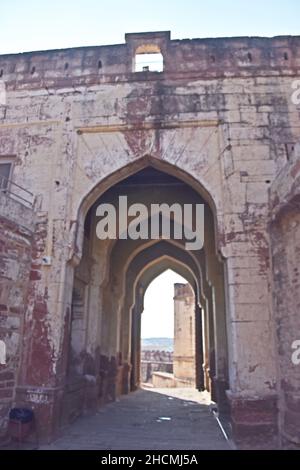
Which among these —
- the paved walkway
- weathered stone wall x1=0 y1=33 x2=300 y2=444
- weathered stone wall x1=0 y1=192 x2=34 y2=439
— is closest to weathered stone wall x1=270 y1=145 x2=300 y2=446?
weathered stone wall x1=0 y1=33 x2=300 y2=444

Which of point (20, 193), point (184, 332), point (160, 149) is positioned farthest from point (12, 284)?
point (184, 332)

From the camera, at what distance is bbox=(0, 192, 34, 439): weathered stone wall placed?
5.33m

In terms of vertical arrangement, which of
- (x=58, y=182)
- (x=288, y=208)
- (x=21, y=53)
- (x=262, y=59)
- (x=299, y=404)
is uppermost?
(x=21, y=53)

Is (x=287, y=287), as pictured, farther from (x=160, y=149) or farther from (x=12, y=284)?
(x=12, y=284)

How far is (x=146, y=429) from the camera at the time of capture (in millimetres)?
5930

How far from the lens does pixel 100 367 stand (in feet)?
27.9

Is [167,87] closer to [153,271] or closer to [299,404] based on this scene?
[299,404]

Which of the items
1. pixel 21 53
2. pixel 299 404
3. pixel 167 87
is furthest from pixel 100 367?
pixel 21 53

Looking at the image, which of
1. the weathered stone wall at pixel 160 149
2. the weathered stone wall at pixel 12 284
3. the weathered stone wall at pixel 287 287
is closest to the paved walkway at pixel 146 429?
the weathered stone wall at pixel 160 149

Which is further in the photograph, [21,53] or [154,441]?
[21,53]

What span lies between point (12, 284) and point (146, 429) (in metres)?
3.28

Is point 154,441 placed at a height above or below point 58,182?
below

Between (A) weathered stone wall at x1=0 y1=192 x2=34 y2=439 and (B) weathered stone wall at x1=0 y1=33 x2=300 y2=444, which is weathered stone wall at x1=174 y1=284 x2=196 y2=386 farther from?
(A) weathered stone wall at x1=0 y1=192 x2=34 y2=439

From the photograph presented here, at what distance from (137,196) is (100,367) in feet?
14.2
